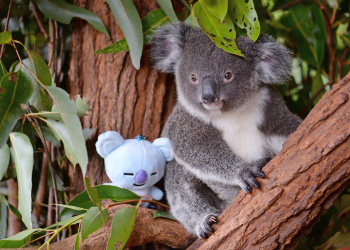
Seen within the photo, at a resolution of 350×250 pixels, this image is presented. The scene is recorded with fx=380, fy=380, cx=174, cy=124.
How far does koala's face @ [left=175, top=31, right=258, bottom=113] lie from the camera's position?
6.60 ft

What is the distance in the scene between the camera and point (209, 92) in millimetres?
1948

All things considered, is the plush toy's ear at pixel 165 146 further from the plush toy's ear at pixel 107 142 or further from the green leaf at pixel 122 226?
the green leaf at pixel 122 226

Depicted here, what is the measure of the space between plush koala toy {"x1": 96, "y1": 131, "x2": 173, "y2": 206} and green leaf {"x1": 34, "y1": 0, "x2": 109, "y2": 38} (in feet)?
2.23

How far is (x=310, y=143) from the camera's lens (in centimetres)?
161

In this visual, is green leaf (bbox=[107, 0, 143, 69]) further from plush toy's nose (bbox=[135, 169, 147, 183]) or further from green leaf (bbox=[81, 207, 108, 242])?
green leaf (bbox=[81, 207, 108, 242])

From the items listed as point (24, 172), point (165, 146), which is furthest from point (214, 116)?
point (24, 172)

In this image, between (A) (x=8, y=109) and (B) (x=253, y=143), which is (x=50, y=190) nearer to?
(A) (x=8, y=109)

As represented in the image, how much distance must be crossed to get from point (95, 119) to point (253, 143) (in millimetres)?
1004

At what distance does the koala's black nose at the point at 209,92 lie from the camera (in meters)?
1.94

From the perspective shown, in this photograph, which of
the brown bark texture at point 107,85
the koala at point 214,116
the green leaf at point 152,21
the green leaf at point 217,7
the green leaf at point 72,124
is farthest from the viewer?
the brown bark texture at point 107,85

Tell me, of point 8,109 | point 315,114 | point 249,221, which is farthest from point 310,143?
point 8,109

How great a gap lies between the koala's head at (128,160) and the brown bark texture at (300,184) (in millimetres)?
630

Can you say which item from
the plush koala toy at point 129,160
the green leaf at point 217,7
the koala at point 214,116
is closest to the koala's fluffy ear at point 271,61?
the koala at point 214,116

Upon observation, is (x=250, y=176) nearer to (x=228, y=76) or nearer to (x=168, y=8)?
(x=228, y=76)
